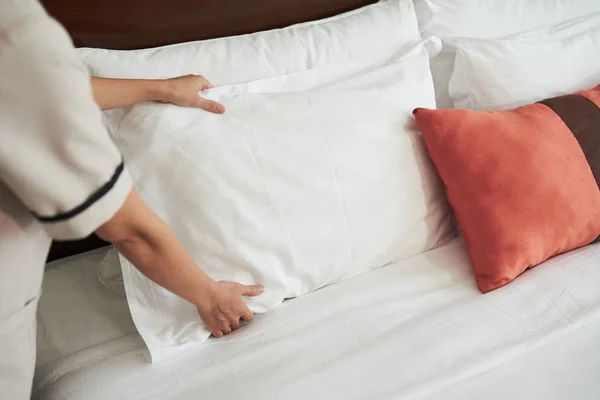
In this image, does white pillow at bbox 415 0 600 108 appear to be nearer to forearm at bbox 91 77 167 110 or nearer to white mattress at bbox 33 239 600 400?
white mattress at bbox 33 239 600 400

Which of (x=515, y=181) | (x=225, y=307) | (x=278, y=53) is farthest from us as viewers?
(x=278, y=53)

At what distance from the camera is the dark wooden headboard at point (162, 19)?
1061 millimetres

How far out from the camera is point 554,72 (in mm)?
1312

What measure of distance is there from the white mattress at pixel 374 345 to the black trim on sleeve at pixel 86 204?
44cm

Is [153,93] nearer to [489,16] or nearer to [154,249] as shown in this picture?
[154,249]

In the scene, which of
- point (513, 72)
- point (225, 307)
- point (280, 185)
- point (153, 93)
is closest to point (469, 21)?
point (513, 72)

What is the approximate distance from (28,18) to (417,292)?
0.84 metres

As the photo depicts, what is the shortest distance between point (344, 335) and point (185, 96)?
0.53 m

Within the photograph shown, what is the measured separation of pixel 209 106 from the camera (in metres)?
1.00

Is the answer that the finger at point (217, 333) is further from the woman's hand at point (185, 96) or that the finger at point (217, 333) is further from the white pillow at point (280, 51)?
the white pillow at point (280, 51)

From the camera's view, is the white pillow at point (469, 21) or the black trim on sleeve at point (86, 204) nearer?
the black trim on sleeve at point (86, 204)

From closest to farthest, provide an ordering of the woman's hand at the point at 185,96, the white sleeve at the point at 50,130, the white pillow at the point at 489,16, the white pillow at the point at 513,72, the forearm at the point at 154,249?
1. the white sleeve at the point at 50,130
2. the forearm at the point at 154,249
3. the woman's hand at the point at 185,96
4. the white pillow at the point at 513,72
5. the white pillow at the point at 489,16

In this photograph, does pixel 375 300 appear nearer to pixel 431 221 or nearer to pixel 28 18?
pixel 431 221

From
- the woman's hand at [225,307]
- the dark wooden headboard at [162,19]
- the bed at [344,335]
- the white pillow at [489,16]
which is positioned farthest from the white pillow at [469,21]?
the woman's hand at [225,307]
